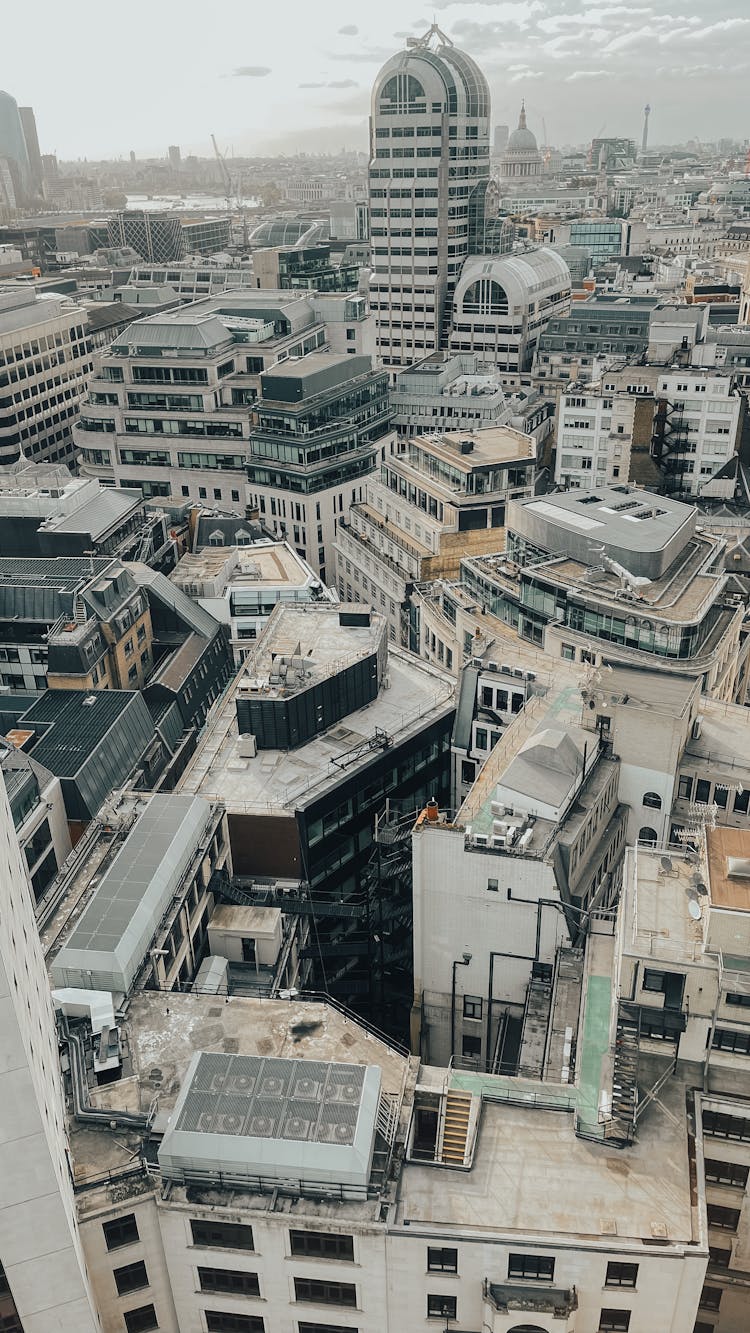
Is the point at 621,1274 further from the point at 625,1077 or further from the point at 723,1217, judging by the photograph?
the point at 723,1217

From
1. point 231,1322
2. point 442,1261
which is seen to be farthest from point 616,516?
point 231,1322

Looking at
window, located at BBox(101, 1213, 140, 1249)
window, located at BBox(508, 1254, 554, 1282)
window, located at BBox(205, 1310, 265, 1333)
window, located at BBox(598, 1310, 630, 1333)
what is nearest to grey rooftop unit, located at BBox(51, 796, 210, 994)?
window, located at BBox(101, 1213, 140, 1249)

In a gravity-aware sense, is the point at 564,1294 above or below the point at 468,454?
below

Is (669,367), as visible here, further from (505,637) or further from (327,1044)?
(327,1044)

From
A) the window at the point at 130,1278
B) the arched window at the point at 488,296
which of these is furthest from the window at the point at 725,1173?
the arched window at the point at 488,296

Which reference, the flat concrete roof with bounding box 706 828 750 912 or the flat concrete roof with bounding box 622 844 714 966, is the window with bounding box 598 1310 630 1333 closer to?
the flat concrete roof with bounding box 622 844 714 966

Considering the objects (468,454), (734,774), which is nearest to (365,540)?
(468,454)

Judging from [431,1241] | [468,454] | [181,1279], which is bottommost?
[181,1279]
